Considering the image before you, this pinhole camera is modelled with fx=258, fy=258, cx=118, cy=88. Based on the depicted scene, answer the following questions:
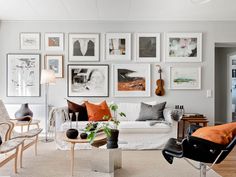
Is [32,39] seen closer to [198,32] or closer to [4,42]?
[4,42]

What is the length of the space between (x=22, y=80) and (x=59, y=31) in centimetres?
137

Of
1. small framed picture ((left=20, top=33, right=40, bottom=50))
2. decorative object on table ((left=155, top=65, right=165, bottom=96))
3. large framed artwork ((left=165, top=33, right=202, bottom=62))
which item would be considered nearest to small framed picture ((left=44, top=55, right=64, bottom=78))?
small framed picture ((left=20, top=33, right=40, bottom=50))

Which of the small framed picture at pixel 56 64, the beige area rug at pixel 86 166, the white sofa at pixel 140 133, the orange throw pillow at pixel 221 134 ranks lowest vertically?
the beige area rug at pixel 86 166

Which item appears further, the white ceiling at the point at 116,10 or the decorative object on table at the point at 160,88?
the decorative object on table at the point at 160,88

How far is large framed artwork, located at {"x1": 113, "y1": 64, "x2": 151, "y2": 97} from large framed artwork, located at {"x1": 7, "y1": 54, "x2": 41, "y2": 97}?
69.8 inches

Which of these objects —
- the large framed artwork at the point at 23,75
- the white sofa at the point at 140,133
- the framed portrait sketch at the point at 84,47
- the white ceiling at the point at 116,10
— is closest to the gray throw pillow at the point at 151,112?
the white sofa at the point at 140,133

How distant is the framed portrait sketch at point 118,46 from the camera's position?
5750 mm

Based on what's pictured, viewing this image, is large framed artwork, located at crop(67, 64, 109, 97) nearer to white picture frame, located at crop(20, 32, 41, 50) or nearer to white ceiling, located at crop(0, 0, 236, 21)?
white picture frame, located at crop(20, 32, 41, 50)

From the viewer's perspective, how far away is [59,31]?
577 cm

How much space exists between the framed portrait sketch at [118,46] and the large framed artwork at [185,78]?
108cm

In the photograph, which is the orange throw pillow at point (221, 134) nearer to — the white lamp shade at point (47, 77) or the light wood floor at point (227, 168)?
the light wood floor at point (227, 168)

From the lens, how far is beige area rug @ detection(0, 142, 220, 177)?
336 cm

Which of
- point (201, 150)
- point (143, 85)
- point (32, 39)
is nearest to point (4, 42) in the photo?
point (32, 39)

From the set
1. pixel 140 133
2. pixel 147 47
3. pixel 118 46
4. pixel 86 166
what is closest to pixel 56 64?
pixel 118 46
